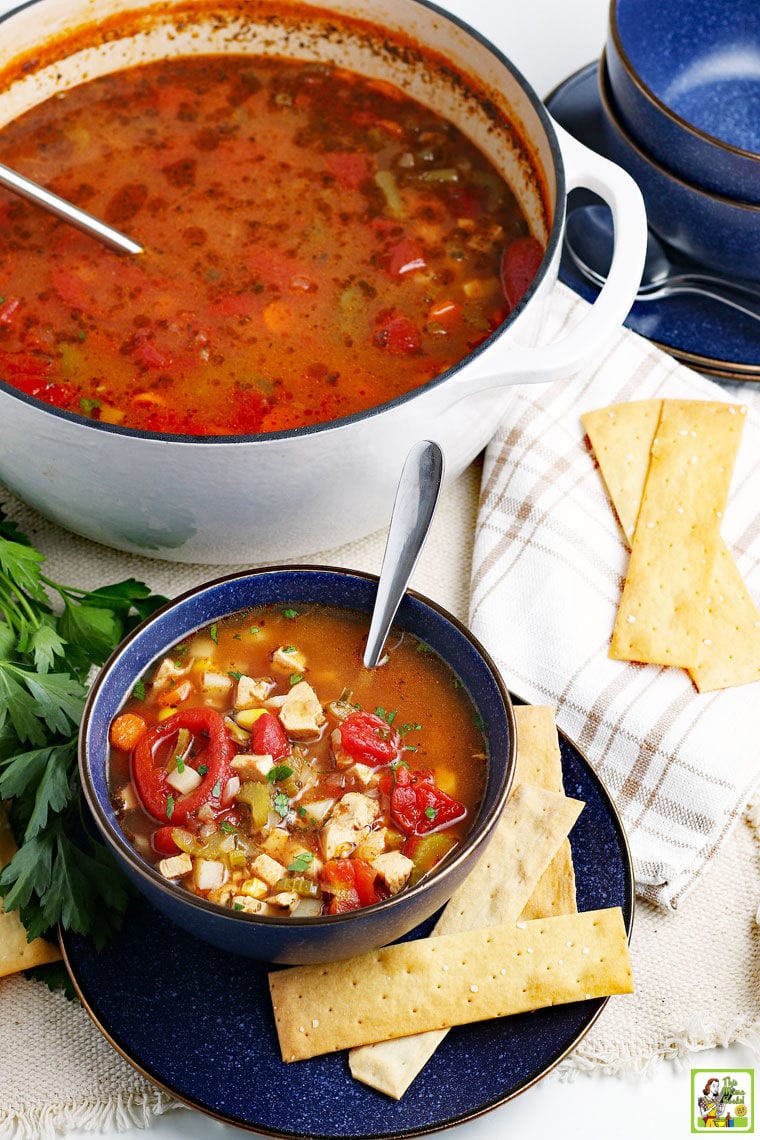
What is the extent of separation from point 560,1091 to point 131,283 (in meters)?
1.82

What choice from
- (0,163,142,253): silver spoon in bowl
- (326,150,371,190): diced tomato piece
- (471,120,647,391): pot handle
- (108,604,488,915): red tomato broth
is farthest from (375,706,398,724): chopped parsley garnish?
(326,150,371,190): diced tomato piece

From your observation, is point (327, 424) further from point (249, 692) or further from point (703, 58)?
point (703, 58)

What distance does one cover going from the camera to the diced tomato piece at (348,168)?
293 centimetres

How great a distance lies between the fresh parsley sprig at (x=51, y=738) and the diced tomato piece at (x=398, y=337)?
0.70 meters

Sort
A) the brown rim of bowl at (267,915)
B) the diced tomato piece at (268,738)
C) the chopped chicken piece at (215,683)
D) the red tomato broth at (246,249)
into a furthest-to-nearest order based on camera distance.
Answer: the red tomato broth at (246,249) → the chopped chicken piece at (215,683) → the diced tomato piece at (268,738) → the brown rim of bowl at (267,915)

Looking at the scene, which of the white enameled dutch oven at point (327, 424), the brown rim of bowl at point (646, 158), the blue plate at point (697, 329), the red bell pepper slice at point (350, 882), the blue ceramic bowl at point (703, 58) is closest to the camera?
the red bell pepper slice at point (350, 882)

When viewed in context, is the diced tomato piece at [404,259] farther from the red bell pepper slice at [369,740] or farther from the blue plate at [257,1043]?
the blue plate at [257,1043]

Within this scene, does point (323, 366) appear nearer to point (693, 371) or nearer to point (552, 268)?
point (552, 268)

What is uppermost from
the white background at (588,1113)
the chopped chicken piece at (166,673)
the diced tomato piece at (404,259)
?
the diced tomato piece at (404,259)

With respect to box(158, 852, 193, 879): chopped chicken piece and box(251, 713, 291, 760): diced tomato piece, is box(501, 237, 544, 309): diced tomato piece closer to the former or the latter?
box(251, 713, 291, 760): diced tomato piece

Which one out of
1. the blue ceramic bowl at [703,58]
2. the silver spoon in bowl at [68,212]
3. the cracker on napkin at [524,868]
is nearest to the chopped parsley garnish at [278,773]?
the cracker on napkin at [524,868]

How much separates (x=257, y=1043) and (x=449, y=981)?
314 millimetres

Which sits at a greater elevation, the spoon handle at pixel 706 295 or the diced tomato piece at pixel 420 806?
the spoon handle at pixel 706 295

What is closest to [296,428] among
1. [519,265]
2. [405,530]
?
[405,530]
